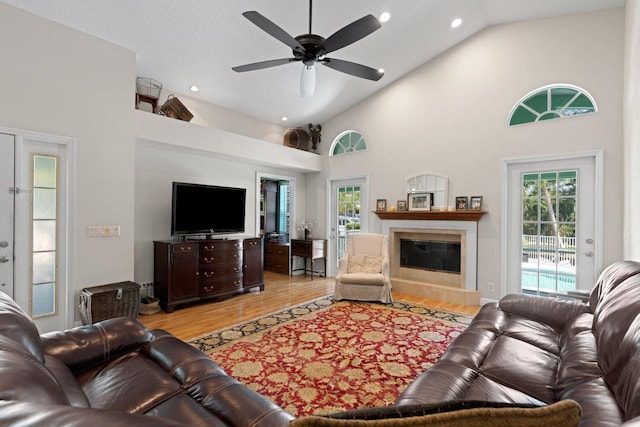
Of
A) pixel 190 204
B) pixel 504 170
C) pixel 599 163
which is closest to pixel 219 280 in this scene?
pixel 190 204

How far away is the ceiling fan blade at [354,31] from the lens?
7.63ft

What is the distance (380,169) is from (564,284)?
117 inches

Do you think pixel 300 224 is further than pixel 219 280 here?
Yes

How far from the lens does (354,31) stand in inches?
95.9

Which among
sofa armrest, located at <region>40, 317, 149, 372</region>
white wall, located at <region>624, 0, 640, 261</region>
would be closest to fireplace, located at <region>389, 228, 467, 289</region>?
white wall, located at <region>624, 0, 640, 261</region>

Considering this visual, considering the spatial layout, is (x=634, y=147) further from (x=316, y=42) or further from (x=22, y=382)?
(x=22, y=382)

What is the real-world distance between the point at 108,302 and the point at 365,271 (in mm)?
3173

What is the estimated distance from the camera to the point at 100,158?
3459mm

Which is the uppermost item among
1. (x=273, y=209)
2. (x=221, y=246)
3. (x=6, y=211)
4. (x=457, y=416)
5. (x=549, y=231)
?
(x=273, y=209)

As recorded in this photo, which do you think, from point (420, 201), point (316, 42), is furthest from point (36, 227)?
point (420, 201)

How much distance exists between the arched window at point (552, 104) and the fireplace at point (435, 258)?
1.53 m

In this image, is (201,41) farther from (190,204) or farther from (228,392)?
(228,392)

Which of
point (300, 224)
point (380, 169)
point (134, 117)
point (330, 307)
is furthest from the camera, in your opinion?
point (300, 224)

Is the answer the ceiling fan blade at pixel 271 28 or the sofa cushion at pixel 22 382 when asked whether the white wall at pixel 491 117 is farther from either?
the sofa cushion at pixel 22 382
